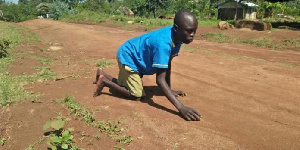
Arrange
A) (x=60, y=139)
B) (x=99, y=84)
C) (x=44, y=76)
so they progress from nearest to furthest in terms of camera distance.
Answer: (x=60, y=139) → (x=99, y=84) → (x=44, y=76)

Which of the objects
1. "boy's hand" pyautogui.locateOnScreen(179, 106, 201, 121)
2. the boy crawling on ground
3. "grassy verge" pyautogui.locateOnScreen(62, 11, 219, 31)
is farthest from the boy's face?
"grassy verge" pyautogui.locateOnScreen(62, 11, 219, 31)

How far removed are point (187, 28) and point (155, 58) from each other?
0.45m

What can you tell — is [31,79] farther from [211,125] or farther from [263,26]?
[263,26]

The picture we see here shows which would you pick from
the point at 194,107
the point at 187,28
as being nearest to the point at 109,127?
the point at 194,107

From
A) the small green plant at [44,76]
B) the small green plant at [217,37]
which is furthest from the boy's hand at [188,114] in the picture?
the small green plant at [217,37]

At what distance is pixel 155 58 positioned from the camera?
271 cm

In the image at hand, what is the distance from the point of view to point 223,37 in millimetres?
12688

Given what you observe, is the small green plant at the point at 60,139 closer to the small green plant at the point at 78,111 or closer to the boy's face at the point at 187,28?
the small green plant at the point at 78,111

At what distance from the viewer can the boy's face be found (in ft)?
8.66

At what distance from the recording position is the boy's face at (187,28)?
2638mm

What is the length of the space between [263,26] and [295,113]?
11.7 metres

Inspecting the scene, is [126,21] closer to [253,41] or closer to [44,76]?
[253,41]

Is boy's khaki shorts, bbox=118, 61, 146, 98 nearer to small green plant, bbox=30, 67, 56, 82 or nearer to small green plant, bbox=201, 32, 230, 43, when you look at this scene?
small green plant, bbox=30, 67, 56, 82

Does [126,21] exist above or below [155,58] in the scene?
above
